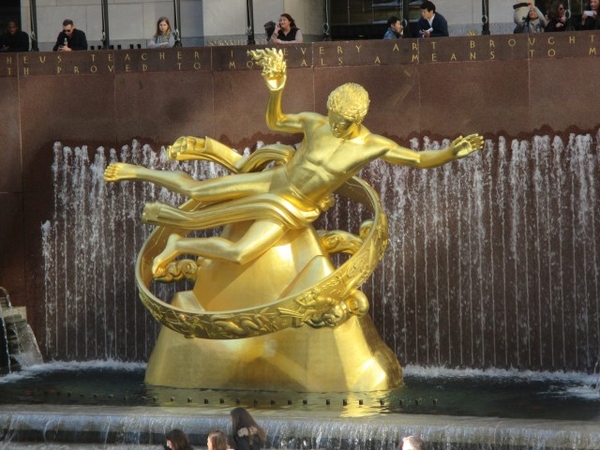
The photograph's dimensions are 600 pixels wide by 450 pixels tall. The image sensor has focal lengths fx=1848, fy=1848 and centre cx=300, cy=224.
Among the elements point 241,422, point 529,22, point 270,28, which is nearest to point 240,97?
point 270,28

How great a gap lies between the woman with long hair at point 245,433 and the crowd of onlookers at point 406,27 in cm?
911

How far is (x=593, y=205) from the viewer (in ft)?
61.7

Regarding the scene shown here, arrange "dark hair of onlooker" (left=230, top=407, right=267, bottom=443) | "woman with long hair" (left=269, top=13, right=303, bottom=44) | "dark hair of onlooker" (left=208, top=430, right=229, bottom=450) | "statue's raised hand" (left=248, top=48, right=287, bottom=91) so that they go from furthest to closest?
"woman with long hair" (left=269, top=13, right=303, bottom=44), "statue's raised hand" (left=248, top=48, right=287, bottom=91), "dark hair of onlooker" (left=230, top=407, right=267, bottom=443), "dark hair of onlooker" (left=208, top=430, right=229, bottom=450)

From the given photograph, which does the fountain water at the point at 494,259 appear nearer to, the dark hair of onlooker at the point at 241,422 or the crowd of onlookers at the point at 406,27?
the crowd of onlookers at the point at 406,27

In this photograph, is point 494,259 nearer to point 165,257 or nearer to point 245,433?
point 165,257

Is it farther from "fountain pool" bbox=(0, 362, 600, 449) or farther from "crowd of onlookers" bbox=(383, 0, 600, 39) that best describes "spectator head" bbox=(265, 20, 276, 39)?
"fountain pool" bbox=(0, 362, 600, 449)

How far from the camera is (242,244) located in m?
16.8

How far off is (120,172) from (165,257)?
92 centimetres

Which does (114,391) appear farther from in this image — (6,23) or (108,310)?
(6,23)

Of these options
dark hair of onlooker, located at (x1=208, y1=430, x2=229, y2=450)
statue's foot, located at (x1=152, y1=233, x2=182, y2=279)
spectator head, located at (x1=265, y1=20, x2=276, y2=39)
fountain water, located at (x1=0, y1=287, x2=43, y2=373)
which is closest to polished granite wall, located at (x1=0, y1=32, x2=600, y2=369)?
fountain water, located at (x1=0, y1=287, x2=43, y2=373)

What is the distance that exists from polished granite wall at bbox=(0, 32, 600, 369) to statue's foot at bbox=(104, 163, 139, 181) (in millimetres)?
2405

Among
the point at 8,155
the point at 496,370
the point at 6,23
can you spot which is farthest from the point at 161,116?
the point at 6,23

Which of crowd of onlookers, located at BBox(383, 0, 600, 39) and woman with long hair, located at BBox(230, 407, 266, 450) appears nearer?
woman with long hair, located at BBox(230, 407, 266, 450)

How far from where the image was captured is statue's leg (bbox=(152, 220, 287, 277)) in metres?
16.8
